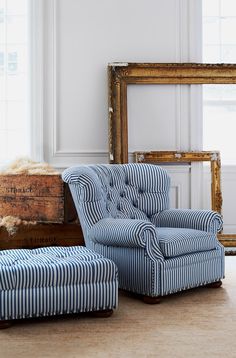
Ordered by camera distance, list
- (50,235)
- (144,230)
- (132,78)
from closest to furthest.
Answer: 1. (144,230)
2. (50,235)
3. (132,78)

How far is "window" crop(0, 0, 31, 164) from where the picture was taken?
6020 mm

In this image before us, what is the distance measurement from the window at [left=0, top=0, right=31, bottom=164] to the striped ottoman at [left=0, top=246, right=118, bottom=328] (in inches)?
107

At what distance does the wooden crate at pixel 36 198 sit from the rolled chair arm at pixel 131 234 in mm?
1036

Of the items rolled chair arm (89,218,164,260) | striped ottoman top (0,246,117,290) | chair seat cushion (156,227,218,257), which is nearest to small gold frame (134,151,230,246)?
chair seat cushion (156,227,218,257)

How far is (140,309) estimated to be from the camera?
360 centimetres

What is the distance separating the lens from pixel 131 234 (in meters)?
3.71

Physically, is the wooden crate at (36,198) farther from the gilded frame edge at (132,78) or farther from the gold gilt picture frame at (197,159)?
the gold gilt picture frame at (197,159)

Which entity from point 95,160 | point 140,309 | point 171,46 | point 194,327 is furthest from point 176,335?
point 171,46

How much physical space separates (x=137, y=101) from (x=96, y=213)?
2257 mm

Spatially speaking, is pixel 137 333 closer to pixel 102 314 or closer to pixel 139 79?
pixel 102 314

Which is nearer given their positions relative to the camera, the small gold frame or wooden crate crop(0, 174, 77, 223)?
wooden crate crop(0, 174, 77, 223)

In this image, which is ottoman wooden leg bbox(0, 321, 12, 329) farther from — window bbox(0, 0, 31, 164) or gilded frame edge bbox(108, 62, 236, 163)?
window bbox(0, 0, 31, 164)

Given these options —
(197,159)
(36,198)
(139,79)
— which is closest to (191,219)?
(36,198)

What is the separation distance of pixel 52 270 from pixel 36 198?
5.97 feet
